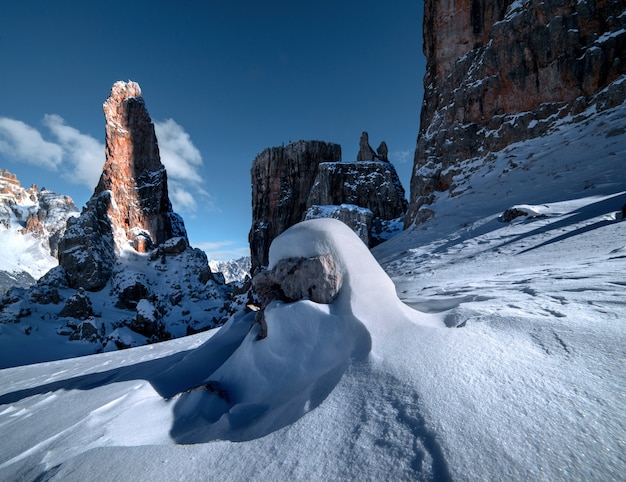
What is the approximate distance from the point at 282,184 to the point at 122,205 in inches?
945

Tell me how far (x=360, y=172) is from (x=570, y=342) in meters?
34.2

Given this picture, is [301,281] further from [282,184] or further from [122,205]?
[122,205]

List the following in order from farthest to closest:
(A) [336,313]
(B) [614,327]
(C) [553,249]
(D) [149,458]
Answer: (C) [553,249] < (A) [336,313] < (B) [614,327] < (D) [149,458]

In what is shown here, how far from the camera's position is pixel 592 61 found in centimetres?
1761

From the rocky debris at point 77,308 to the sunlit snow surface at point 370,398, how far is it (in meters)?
23.5

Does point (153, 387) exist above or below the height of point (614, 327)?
below

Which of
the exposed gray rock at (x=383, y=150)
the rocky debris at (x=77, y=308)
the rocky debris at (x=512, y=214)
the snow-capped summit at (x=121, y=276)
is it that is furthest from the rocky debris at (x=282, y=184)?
the rocky debris at (x=512, y=214)

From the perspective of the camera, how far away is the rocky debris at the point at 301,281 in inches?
123

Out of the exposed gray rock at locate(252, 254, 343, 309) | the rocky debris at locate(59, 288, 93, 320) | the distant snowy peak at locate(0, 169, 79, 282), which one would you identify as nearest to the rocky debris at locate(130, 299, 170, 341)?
the rocky debris at locate(59, 288, 93, 320)

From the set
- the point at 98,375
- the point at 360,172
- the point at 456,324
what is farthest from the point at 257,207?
the point at 456,324

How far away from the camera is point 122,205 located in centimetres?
3869

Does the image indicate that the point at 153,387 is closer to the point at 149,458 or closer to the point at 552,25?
the point at 149,458

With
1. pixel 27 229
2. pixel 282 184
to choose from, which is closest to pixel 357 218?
pixel 282 184

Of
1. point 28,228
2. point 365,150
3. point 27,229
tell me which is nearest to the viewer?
point 365,150
